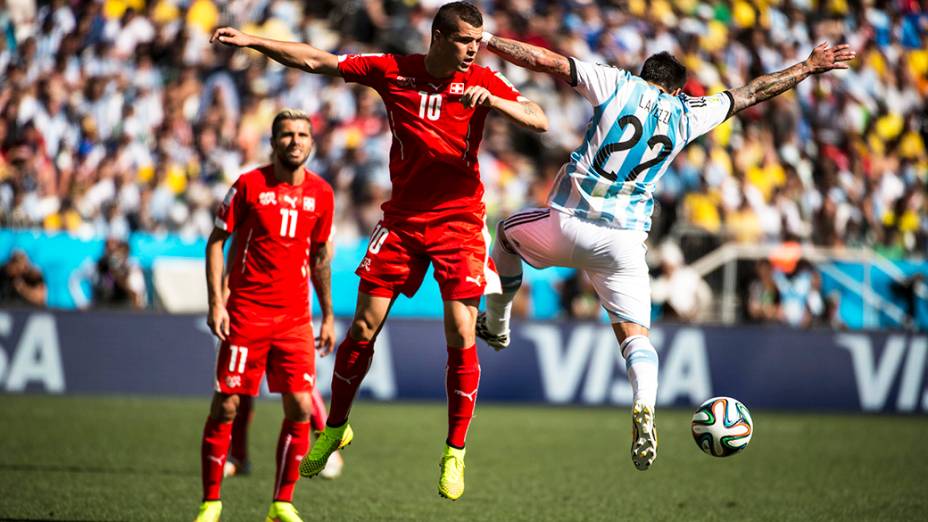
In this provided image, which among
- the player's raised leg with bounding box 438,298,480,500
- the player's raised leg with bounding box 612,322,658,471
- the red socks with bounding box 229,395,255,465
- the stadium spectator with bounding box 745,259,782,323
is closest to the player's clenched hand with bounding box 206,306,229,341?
the player's raised leg with bounding box 438,298,480,500

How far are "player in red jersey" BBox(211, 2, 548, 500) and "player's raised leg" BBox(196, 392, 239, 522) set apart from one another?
49 centimetres

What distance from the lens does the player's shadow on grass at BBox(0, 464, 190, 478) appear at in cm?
954

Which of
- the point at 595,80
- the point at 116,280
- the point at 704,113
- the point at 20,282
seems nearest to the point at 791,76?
the point at 704,113

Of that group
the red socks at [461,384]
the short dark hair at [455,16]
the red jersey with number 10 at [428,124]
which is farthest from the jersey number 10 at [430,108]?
the red socks at [461,384]

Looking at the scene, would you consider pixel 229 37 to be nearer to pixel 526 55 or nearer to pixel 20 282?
pixel 526 55

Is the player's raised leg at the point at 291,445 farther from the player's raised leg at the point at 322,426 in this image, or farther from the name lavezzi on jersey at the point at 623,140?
the name lavezzi on jersey at the point at 623,140

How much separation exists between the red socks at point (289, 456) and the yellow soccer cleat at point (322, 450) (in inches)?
1.9

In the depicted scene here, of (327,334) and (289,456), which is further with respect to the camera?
(327,334)

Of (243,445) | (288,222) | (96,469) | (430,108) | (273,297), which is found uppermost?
(430,108)

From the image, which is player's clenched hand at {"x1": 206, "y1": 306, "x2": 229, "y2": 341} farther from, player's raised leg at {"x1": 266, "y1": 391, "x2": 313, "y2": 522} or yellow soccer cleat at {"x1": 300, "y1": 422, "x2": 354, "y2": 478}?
yellow soccer cleat at {"x1": 300, "y1": 422, "x2": 354, "y2": 478}

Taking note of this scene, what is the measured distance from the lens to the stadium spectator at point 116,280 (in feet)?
49.4

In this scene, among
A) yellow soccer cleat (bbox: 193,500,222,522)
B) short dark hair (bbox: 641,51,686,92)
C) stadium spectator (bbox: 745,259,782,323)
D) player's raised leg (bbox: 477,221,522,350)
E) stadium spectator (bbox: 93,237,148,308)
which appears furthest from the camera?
stadium spectator (bbox: 745,259,782,323)

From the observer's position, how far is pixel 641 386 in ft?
24.0

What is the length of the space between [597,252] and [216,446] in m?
2.49
